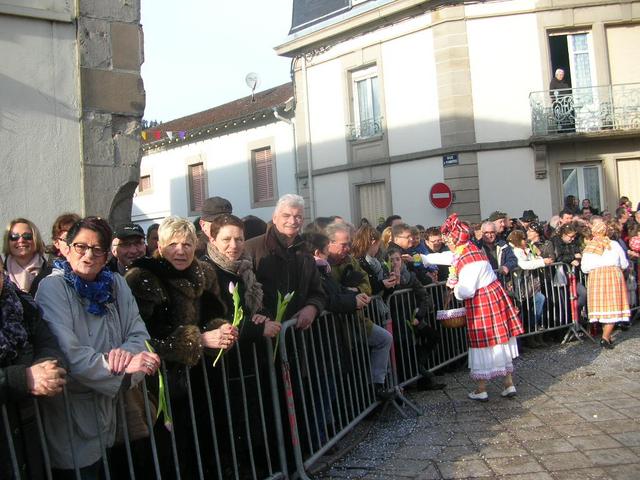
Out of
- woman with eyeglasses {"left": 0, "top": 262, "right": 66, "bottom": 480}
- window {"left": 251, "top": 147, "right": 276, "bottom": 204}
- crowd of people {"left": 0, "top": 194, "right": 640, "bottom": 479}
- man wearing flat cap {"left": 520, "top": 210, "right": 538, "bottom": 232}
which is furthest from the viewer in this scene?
window {"left": 251, "top": 147, "right": 276, "bottom": 204}

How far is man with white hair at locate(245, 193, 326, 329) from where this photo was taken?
463 centimetres

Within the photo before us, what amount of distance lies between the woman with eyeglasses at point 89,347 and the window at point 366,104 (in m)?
15.1

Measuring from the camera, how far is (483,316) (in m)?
6.35

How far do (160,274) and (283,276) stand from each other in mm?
1243

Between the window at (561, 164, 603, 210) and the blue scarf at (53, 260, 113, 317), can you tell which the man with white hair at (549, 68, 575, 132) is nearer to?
the window at (561, 164, 603, 210)

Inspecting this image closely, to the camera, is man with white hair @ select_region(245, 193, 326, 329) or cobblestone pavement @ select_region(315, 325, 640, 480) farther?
man with white hair @ select_region(245, 193, 326, 329)

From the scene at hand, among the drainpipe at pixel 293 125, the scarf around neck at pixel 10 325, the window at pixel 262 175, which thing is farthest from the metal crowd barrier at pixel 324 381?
the window at pixel 262 175

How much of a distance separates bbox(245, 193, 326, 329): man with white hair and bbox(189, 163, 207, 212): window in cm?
1902

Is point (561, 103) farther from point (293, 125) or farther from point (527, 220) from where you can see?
point (293, 125)

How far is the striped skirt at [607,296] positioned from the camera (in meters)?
8.70

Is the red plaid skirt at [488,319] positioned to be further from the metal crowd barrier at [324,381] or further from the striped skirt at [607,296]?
the striped skirt at [607,296]

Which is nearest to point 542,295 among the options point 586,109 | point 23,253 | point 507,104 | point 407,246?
point 407,246

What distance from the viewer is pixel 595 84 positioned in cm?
1628

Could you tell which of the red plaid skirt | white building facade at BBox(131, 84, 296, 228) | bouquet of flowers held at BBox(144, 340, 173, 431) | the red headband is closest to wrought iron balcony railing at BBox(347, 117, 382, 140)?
white building facade at BBox(131, 84, 296, 228)
